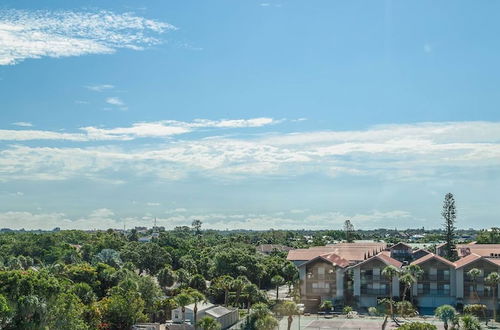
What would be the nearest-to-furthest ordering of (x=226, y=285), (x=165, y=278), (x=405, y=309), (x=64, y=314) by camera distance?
(x=64, y=314) < (x=405, y=309) < (x=226, y=285) < (x=165, y=278)

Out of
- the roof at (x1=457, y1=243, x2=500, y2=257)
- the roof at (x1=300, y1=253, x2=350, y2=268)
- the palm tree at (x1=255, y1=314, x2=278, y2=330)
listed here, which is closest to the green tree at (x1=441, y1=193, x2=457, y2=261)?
the roof at (x1=457, y1=243, x2=500, y2=257)

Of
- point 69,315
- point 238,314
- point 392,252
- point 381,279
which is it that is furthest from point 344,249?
point 69,315

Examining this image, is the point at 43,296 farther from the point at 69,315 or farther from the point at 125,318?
the point at 125,318

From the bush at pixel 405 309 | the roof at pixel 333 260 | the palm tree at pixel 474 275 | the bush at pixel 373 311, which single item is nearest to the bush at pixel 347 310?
the bush at pixel 373 311

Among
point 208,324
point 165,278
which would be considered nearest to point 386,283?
point 165,278

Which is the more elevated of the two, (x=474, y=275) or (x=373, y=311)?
(x=474, y=275)

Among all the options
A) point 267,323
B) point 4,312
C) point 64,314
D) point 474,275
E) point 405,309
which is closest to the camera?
Answer: point 4,312

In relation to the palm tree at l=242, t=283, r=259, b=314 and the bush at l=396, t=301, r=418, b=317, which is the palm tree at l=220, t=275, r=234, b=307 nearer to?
the palm tree at l=242, t=283, r=259, b=314

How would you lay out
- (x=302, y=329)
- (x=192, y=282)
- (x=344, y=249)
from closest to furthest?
(x=302, y=329), (x=192, y=282), (x=344, y=249)

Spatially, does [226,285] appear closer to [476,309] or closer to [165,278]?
[165,278]

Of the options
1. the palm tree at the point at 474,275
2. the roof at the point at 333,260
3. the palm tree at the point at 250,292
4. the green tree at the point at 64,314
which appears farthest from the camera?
the roof at the point at 333,260

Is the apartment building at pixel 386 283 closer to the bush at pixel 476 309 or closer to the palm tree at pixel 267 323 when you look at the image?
the bush at pixel 476 309
